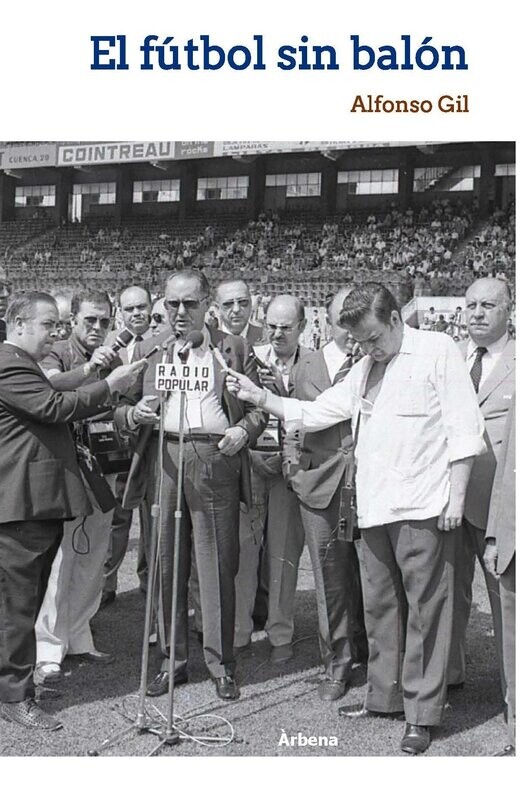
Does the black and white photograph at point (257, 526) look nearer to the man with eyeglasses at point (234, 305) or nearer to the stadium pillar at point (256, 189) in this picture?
the man with eyeglasses at point (234, 305)

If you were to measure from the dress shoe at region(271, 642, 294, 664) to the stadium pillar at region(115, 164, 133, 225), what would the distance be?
35723mm

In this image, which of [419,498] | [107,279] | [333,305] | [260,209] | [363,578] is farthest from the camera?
[260,209]

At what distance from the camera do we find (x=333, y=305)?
499cm

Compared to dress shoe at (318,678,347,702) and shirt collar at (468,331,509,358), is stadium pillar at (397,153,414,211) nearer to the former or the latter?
shirt collar at (468,331,509,358)

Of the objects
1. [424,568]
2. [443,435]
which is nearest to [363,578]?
[424,568]

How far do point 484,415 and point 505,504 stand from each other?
681mm

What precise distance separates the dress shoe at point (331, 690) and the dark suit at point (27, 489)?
1.48 meters

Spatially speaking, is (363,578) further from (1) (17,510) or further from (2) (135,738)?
(1) (17,510)

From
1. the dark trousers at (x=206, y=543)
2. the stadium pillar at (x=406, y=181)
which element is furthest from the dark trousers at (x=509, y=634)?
the stadium pillar at (x=406, y=181)

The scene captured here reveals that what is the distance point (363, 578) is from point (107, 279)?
31.0m

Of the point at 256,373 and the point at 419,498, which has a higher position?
the point at 256,373

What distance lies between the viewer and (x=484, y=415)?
4195 mm

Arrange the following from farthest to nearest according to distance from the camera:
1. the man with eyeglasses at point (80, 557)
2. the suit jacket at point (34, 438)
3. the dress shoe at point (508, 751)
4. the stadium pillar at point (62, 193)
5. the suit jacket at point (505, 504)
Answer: the stadium pillar at point (62, 193) < the man with eyeglasses at point (80, 557) < the suit jacket at point (34, 438) < the dress shoe at point (508, 751) < the suit jacket at point (505, 504)

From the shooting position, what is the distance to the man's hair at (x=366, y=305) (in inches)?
150
